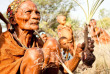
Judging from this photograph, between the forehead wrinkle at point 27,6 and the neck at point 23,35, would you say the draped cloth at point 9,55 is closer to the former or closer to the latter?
the neck at point 23,35

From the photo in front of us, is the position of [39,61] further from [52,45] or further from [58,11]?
[58,11]

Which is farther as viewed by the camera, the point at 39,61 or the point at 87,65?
the point at 87,65

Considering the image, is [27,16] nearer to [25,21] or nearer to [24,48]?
[25,21]

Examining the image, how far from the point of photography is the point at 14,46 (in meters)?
1.53

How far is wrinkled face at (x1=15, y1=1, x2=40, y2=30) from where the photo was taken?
1.69 metres

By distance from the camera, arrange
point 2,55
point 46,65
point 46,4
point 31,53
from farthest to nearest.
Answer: point 46,4, point 46,65, point 2,55, point 31,53

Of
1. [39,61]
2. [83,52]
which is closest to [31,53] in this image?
[39,61]

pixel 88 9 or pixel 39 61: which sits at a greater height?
pixel 88 9

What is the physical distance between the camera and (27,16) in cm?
170

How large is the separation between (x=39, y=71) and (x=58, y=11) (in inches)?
689

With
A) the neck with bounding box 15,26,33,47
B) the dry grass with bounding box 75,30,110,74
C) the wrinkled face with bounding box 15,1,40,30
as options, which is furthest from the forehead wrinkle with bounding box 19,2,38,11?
the dry grass with bounding box 75,30,110,74

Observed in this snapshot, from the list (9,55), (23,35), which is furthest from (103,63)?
(9,55)

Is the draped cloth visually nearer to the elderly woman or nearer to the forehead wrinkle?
the elderly woman

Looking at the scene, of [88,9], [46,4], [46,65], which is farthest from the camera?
[46,4]
